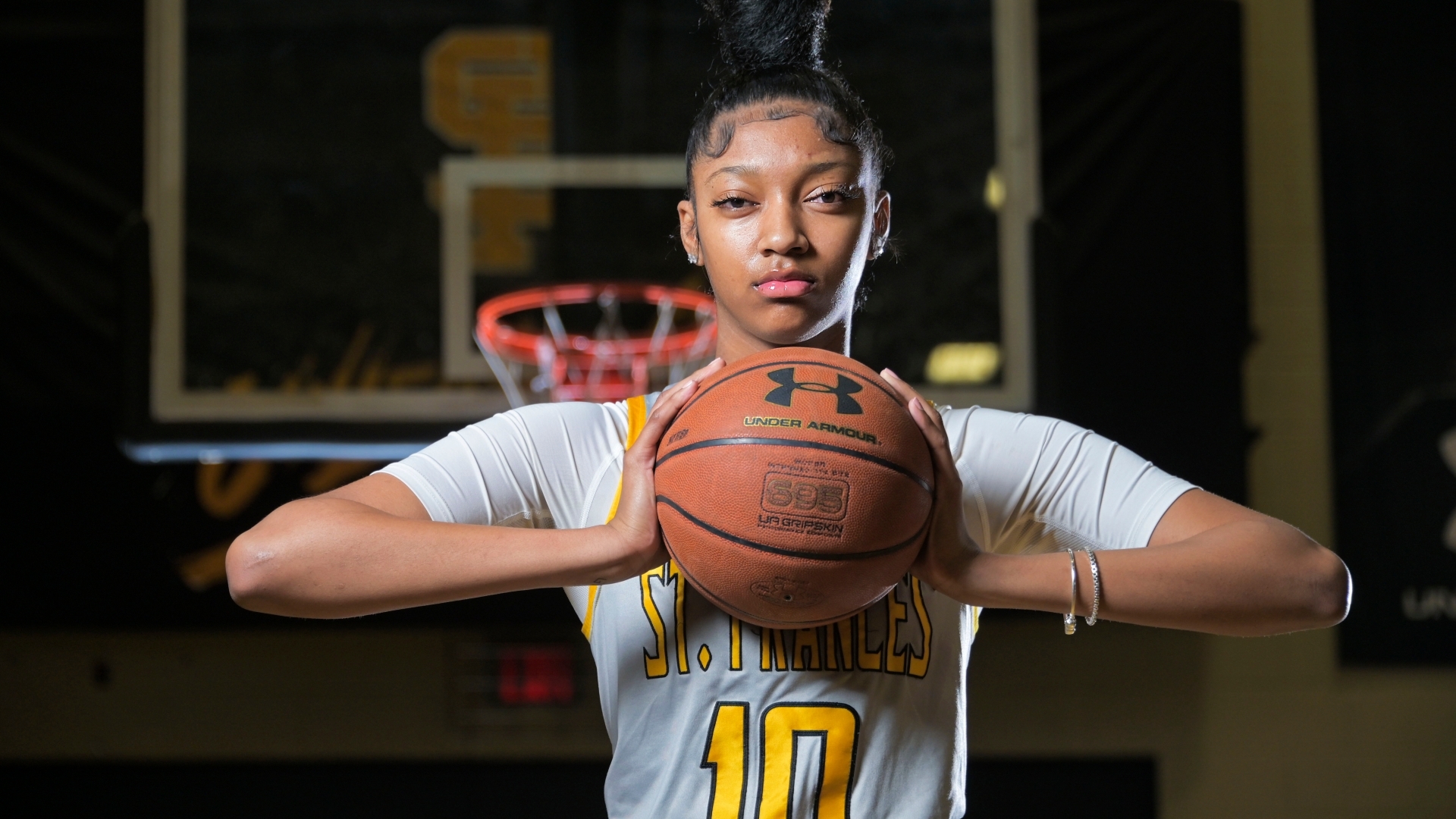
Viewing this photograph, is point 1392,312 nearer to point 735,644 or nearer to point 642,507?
point 735,644

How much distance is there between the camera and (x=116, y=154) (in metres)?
3.99

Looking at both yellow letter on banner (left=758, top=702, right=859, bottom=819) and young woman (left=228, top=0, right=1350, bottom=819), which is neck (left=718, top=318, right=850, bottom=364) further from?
yellow letter on banner (left=758, top=702, right=859, bottom=819)

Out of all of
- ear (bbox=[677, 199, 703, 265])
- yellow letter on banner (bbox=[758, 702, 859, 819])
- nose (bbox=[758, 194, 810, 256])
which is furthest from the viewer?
ear (bbox=[677, 199, 703, 265])

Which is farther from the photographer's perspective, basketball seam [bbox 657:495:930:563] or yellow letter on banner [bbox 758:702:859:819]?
yellow letter on banner [bbox 758:702:859:819]

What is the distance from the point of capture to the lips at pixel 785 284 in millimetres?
1272

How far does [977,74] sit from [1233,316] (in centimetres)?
117

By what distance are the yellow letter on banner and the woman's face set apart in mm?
413

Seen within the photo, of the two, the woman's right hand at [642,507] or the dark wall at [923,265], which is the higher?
the dark wall at [923,265]

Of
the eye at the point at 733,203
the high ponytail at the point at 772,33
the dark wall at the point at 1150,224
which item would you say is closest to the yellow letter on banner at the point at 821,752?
the eye at the point at 733,203

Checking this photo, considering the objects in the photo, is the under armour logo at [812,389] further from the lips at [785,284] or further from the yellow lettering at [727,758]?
Answer: the yellow lettering at [727,758]

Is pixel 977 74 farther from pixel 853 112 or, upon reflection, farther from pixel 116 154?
pixel 116 154

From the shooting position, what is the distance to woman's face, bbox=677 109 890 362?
1278 mm

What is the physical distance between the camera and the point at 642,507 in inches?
42.1

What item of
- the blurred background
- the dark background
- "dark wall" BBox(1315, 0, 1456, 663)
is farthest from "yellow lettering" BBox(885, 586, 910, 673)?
"dark wall" BBox(1315, 0, 1456, 663)
